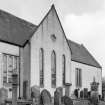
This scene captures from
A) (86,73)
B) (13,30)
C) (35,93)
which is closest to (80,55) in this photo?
(86,73)

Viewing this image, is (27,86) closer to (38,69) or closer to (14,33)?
(38,69)

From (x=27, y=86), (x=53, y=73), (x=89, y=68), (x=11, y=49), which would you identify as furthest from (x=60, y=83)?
(x=89, y=68)

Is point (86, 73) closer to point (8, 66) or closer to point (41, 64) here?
point (41, 64)

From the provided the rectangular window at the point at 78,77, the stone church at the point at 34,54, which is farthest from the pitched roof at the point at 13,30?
the rectangular window at the point at 78,77

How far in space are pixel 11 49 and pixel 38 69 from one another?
4.30m

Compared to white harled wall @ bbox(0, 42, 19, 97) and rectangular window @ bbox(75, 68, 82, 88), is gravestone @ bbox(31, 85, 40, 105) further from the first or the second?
rectangular window @ bbox(75, 68, 82, 88)

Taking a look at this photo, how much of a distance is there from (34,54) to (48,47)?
2887mm

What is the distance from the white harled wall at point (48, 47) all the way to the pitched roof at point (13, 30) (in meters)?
1.47

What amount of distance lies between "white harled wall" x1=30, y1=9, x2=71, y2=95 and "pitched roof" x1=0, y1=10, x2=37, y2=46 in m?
1.47

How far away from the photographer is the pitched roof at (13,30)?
28.4 m

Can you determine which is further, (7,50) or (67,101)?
(7,50)

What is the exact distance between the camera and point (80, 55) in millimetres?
47938

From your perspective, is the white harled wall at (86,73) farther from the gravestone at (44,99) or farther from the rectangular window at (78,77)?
the gravestone at (44,99)

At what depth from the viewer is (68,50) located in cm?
3744
